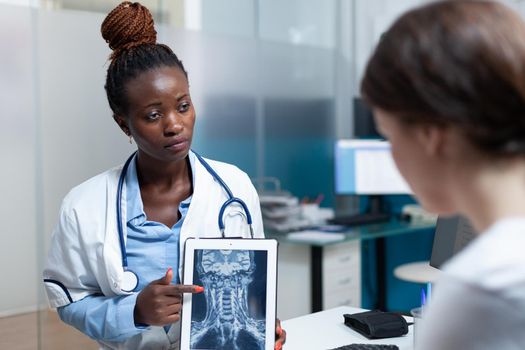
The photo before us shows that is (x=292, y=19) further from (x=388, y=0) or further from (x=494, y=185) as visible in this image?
(x=494, y=185)

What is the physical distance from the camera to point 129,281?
1.48m

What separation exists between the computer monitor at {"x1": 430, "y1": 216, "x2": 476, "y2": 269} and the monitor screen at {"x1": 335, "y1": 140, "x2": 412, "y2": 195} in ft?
7.85

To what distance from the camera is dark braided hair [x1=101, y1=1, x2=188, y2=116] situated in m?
1.55

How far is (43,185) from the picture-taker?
8.73 ft

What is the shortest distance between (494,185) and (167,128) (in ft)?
2.99

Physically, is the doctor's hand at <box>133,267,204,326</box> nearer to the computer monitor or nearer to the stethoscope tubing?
the stethoscope tubing

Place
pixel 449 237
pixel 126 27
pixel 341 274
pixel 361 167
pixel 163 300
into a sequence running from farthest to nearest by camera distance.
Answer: pixel 361 167 → pixel 341 274 → pixel 126 27 → pixel 449 237 → pixel 163 300

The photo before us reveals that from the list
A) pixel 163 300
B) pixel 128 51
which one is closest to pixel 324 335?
pixel 163 300

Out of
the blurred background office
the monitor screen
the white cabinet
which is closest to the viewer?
the blurred background office

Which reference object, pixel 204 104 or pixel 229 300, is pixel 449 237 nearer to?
pixel 229 300

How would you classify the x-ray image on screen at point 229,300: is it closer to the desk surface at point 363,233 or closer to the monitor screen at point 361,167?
the desk surface at point 363,233

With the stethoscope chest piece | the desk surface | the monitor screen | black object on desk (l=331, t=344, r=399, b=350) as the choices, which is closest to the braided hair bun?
the stethoscope chest piece

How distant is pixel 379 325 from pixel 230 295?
44 centimetres

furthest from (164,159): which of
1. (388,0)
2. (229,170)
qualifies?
(388,0)
